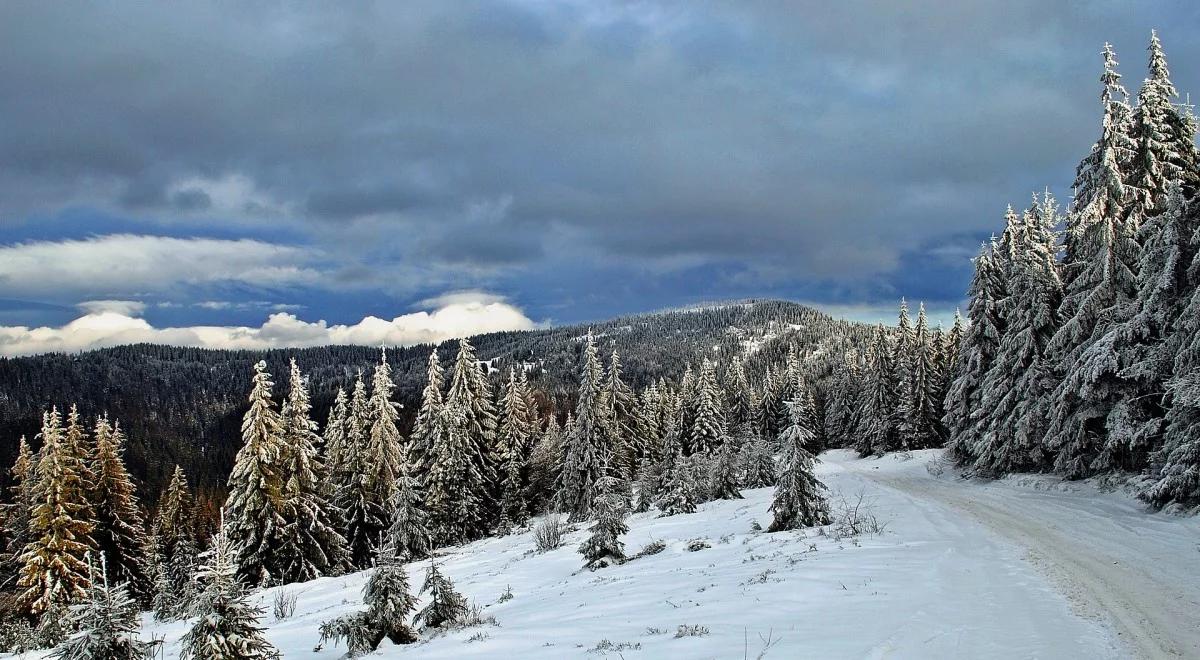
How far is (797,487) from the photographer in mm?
18203

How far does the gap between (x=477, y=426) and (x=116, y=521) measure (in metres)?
20.5

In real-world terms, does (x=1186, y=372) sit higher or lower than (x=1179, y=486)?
higher

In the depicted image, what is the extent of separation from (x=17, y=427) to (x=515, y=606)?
199m

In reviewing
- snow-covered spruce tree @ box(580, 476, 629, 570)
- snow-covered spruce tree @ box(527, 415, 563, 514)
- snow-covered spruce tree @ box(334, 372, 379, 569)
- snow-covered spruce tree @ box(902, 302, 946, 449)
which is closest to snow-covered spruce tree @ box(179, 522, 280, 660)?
snow-covered spruce tree @ box(580, 476, 629, 570)

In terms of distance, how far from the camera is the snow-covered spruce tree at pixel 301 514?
31922 millimetres

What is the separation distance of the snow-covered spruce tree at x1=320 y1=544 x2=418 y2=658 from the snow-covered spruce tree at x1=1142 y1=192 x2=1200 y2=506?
59.3 ft

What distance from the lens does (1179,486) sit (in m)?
16.2

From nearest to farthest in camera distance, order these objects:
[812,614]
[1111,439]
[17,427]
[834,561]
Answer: [812,614] < [834,561] < [1111,439] < [17,427]

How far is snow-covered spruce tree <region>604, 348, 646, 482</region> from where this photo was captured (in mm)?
48594

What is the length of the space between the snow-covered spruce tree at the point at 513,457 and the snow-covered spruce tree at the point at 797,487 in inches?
1102

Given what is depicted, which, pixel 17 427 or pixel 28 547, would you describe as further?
pixel 17 427

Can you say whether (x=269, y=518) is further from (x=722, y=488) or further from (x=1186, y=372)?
(x=1186, y=372)

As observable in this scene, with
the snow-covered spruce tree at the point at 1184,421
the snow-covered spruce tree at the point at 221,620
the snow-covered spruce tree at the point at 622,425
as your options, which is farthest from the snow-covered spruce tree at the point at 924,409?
the snow-covered spruce tree at the point at 221,620

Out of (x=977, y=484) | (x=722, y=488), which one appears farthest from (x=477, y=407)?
(x=977, y=484)
